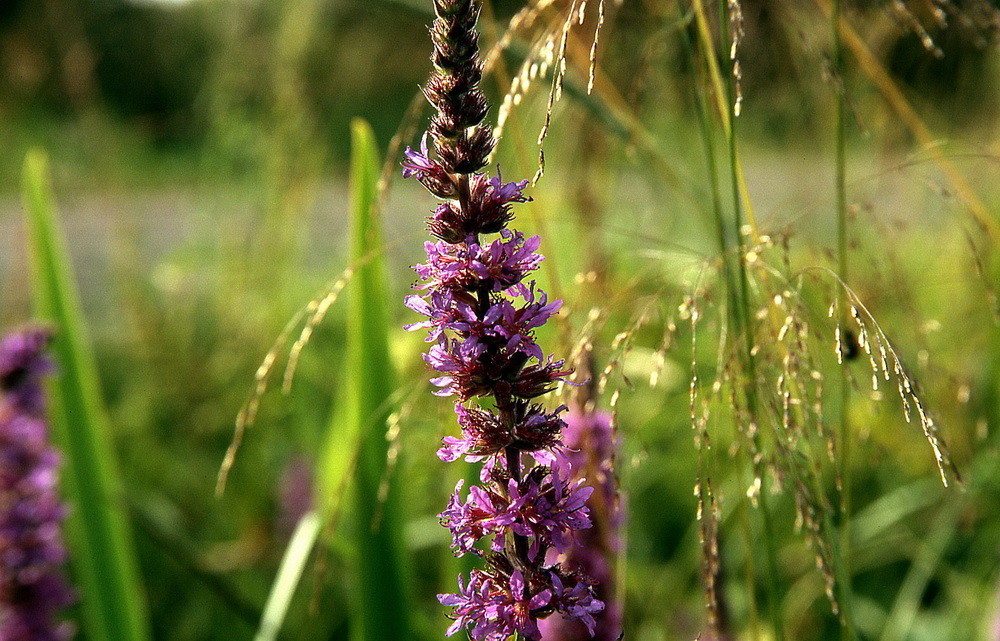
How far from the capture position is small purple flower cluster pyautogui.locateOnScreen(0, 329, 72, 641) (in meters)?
2.27

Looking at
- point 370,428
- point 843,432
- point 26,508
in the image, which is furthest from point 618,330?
point 26,508

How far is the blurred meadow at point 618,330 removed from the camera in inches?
62.6

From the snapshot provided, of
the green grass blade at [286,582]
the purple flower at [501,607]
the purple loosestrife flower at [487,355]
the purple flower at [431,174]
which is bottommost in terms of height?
the green grass blade at [286,582]

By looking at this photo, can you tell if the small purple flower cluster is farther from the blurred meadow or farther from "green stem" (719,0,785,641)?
"green stem" (719,0,785,641)

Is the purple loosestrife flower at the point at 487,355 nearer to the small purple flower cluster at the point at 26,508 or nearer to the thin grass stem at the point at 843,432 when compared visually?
the thin grass stem at the point at 843,432

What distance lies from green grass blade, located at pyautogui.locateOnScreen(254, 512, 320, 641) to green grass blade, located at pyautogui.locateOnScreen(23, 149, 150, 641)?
1.29 ft

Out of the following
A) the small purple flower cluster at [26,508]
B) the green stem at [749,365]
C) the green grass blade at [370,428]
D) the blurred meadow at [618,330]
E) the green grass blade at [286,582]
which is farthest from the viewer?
the small purple flower cluster at [26,508]

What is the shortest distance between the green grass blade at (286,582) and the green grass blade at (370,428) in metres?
0.26

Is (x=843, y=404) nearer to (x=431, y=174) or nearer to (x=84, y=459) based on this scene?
(x=431, y=174)

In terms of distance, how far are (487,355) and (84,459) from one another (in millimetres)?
1909

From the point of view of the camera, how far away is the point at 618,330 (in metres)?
3.19

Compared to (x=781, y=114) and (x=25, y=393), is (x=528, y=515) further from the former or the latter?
(x=781, y=114)

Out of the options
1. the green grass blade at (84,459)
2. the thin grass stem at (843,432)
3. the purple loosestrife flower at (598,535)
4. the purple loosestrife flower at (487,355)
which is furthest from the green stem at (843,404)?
the green grass blade at (84,459)

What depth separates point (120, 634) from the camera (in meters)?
2.24
